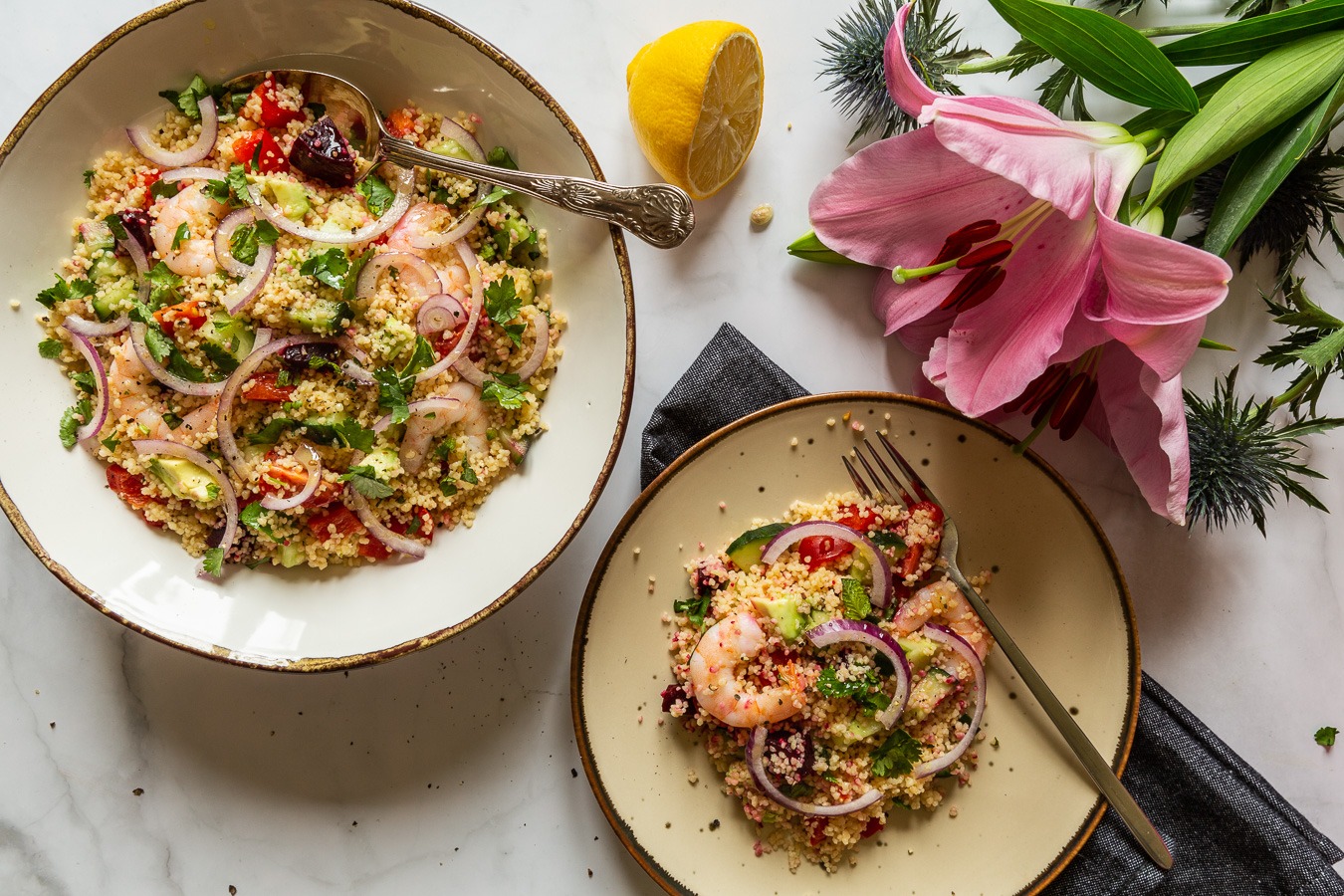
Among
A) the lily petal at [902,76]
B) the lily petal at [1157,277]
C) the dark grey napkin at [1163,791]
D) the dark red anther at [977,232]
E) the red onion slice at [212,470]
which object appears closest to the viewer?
the lily petal at [1157,277]

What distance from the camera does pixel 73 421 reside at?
1912mm

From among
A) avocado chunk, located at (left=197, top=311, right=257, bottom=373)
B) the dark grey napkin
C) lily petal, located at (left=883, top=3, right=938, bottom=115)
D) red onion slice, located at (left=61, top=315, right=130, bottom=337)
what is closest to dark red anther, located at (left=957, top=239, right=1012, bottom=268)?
lily petal, located at (left=883, top=3, right=938, bottom=115)

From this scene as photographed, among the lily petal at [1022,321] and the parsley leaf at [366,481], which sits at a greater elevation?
the lily petal at [1022,321]

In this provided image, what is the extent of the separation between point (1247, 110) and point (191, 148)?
208cm

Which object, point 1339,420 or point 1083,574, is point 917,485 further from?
point 1339,420

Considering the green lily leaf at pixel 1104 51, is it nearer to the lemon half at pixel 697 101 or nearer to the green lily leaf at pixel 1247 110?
the green lily leaf at pixel 1247 110

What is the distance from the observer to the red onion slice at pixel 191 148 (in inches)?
74.4

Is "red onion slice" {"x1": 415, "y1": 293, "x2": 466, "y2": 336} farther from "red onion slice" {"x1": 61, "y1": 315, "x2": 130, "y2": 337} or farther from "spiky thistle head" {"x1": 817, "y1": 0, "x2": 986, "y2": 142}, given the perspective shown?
"spiky thistle head" {"x1": 817, "y1": 0, "x2": 986, "y2": 142}

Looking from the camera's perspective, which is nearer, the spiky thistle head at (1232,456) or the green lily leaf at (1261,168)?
the green lily leaf at (1261,168)

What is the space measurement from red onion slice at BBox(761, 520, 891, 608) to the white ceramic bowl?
42cm

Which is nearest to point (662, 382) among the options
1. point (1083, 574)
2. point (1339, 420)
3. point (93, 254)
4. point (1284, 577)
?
point (1083, 574)

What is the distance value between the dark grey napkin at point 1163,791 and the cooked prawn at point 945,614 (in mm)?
481

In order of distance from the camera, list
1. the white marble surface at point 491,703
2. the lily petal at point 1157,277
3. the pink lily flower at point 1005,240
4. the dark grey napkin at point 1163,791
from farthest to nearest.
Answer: the white marble surface at point 491,703, the dark grey napkin at point 1163,791, the pink lily flower at point 1005,240, the lily petal at point 1157,277

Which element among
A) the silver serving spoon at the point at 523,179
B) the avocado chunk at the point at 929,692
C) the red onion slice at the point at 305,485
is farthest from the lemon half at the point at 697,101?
the avocado chunk at the point at 929,692
